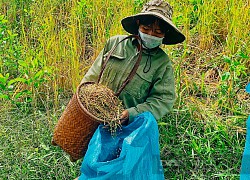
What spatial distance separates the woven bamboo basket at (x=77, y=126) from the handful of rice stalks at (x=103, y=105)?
0.03m

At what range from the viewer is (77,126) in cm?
219

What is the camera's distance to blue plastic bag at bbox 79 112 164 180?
6.40ft

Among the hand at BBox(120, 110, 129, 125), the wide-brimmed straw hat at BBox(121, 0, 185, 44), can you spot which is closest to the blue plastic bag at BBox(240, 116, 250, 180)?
the hand at BBox(120, 110, 129, 125)

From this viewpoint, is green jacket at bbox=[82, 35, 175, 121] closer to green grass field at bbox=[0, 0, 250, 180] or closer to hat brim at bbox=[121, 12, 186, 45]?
hat brim at bbox=[121, 12, 186, 45]

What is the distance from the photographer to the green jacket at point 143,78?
2.23 m

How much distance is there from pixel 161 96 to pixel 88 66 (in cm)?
129

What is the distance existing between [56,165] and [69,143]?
0.51 metres

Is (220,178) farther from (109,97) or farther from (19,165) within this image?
(19,165)

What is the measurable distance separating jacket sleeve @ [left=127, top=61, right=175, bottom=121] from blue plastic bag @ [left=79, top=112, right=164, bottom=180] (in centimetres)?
11

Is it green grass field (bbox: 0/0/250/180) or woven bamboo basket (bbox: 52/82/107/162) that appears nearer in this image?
woven bamboo basket (bbox: 52/82/107/162)

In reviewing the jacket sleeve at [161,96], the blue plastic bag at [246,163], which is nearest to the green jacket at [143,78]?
the jacket sleeve at [161,96]

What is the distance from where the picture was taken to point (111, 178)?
1952mm

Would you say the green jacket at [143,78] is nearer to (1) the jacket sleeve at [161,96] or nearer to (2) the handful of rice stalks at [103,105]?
(1) the jacket sleeve at [161,96]

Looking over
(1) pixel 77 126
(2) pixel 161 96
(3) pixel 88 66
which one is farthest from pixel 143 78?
(3) pixel 88 66
